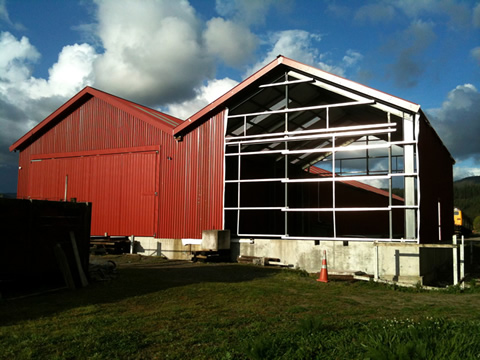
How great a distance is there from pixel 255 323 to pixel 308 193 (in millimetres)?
19608

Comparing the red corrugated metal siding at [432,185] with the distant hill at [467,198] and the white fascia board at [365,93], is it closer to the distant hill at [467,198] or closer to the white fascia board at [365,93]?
the white fascia board at [365,93]

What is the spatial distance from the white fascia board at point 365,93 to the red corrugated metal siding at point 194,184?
15.2ft

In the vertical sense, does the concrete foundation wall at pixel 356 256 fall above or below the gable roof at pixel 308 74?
below

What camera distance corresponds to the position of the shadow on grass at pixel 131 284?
7.81m

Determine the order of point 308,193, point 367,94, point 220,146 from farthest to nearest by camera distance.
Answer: point 308,193 < point 220,146 < point 367,94

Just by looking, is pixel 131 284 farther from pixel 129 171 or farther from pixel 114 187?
pixel 114 187

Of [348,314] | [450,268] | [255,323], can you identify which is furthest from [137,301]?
[450,268]

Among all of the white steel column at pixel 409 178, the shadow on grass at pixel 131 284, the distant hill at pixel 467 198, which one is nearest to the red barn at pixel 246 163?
the white steel column at pixel 409 178

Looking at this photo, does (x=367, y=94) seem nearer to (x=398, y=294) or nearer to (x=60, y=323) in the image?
(x=398, y=294)

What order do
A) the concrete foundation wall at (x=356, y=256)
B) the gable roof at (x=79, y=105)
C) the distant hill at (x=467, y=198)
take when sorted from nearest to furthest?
1. the concrete foundation wall at (x=356, y=256)
2. the gable roof at (x=79, y=105)
3. the distant hill at (x=467, y=198)

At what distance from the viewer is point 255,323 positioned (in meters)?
6.74

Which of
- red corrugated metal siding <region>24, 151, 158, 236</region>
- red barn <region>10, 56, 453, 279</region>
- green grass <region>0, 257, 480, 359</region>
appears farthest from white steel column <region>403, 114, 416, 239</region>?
red corrugated metal siding <region>24, 151, 158, 236</region>

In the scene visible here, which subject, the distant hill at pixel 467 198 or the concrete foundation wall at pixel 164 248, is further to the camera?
the distant hill at pixel 467 198

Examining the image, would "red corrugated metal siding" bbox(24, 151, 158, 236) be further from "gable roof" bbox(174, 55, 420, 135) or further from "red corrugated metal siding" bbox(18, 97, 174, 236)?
"gable roof" bbox(174, 55, 420, 135)
